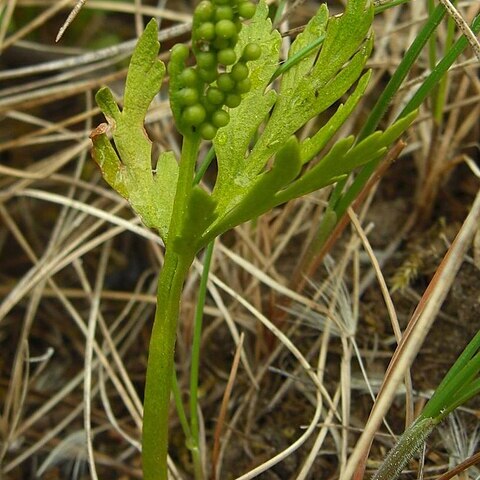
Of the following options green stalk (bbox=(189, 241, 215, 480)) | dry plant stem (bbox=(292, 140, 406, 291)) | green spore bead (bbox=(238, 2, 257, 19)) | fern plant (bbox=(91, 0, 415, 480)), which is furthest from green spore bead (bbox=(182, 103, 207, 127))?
dry plant stem (bbox=(292, 140, 406, 291))

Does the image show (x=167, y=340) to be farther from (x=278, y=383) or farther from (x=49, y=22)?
(x=49, y=22)

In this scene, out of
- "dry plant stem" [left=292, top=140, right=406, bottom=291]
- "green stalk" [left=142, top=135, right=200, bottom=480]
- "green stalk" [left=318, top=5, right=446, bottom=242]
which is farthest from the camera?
"dry plant stem" [left=292, top=140, right=406, bottom=291]

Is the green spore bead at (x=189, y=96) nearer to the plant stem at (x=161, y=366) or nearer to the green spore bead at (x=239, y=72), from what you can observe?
the green spore bead at (x=239, y=72)

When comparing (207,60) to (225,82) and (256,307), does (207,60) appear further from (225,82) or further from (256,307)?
(256,307)

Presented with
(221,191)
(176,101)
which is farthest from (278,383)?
(176,101)

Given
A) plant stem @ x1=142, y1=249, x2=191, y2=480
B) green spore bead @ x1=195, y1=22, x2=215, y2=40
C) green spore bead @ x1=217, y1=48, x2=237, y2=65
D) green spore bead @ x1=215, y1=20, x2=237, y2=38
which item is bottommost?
plant stem @ x1=142, y1=249, x2=191, y2=480

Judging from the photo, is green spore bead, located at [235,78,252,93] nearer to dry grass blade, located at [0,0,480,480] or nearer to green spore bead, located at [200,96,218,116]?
green spore bead, located at [200,96,218,116]

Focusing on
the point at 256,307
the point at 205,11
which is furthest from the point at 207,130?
the point at 256,307
